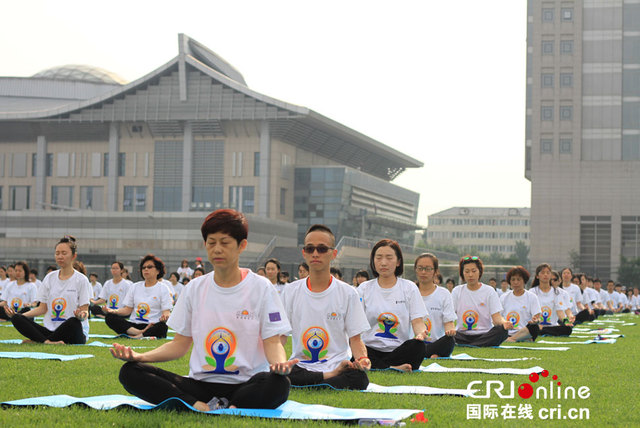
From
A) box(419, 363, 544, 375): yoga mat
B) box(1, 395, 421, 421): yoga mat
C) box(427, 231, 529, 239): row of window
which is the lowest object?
box(419, 363, 544, 375): yoga mat

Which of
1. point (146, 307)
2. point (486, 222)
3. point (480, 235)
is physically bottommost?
point (146, 307)

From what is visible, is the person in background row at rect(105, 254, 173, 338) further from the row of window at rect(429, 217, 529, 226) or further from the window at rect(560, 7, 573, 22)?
the row of window at rect(429, 217, 529, 226)

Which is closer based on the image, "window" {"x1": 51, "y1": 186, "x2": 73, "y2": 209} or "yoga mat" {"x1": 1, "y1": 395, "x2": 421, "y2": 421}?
"yoga mat" {"x1": 1, "y1": 395, "x2": 421, "y2": 421}

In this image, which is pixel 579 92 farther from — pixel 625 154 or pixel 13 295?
pixel 13 295

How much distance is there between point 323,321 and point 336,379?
565 millimetres

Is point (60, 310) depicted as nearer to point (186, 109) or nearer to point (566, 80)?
point (186, 109)

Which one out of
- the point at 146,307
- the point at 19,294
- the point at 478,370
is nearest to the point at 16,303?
the point at 19,294

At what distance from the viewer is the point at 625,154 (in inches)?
2982

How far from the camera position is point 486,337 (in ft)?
49.6

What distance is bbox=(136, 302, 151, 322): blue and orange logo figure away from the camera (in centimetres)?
1677

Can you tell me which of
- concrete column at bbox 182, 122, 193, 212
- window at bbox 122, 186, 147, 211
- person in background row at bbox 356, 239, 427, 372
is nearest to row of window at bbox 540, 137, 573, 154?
concrete column at bbox 182, 122, 193, 212

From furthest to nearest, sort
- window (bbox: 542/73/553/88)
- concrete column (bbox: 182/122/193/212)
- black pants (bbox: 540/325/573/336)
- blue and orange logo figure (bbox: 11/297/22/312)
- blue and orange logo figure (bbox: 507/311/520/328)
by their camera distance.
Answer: concrete column (bbox: 182/122/193/212), window (bbox: 542/73/553/88), blue and orange logo figure (bbox: 11/297/22/312), black pants (bbox: 540/325/573/336), blue and orange logo figure (bbox: 507/311/520/328)

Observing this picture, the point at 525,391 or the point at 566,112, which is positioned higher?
the point at 566,112

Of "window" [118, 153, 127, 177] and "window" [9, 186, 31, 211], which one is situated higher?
"window" [118, 153, 127, 177]
